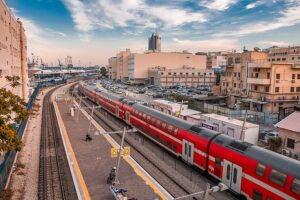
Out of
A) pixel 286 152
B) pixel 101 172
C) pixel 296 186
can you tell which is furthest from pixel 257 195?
pixel 286 152

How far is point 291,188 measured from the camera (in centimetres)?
1414

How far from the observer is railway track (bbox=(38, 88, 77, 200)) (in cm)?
1976

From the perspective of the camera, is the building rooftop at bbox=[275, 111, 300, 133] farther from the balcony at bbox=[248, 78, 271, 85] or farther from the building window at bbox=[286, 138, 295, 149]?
the balcony at bbox=[248, 78, 271, 85]

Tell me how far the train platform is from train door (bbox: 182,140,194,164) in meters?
4.11

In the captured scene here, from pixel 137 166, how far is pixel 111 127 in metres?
17.7

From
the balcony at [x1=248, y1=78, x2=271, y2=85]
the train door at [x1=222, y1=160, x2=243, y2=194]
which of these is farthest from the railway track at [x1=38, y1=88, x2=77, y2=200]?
the balcony at [x1=248, y1=78, x2=271, y2=85]

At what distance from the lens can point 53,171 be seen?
2394cm

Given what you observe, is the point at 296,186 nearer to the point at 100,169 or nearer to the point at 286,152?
the point at 100,169

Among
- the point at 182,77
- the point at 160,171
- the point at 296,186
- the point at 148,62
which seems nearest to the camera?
the point at 296,186

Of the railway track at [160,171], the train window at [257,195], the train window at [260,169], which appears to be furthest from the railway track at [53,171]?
the train window at [260,169]

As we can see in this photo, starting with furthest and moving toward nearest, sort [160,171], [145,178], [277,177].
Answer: [160,171] < [145,178] < [277,177]

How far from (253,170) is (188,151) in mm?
7684

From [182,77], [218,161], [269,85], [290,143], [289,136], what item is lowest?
[290,143]

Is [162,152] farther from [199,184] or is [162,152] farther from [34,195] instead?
[34,195]
